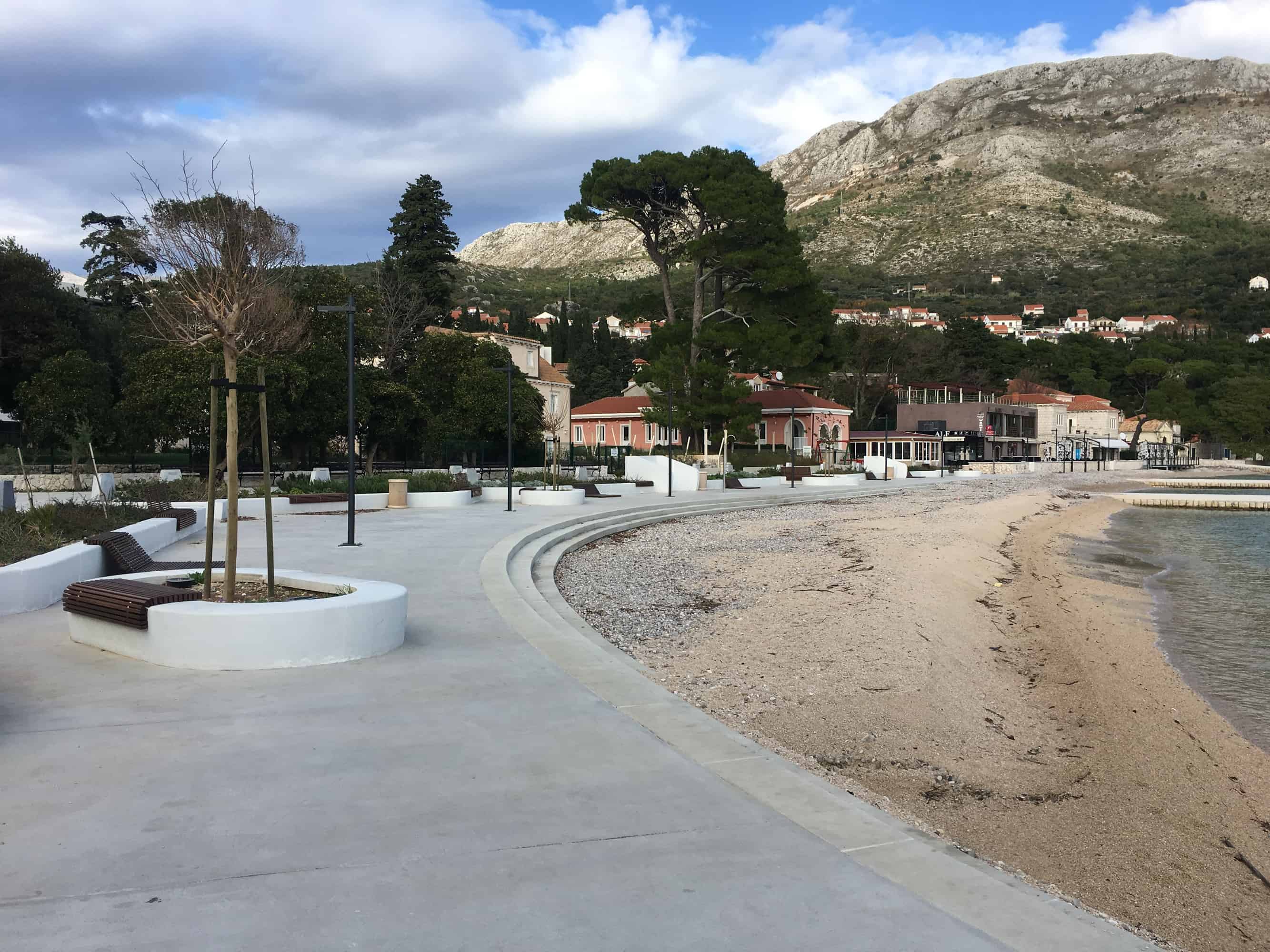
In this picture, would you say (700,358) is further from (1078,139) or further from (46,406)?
(1078,139)

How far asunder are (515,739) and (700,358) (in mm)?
43453

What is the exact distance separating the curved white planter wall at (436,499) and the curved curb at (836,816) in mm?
16054

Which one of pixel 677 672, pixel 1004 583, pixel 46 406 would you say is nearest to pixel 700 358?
pixel 46 406

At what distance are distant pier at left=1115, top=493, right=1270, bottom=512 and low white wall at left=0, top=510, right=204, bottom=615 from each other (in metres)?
46.7

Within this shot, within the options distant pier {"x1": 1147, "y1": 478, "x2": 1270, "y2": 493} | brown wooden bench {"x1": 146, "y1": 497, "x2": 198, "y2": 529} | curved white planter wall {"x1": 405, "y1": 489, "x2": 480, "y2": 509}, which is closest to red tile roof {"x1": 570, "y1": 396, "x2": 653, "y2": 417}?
distant pier {"x1": 1147, "y1": 478, "x2": 1270, "y2": 493}

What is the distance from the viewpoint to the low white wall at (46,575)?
8812mm

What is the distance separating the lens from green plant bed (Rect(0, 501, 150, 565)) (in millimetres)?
10492

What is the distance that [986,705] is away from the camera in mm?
8359

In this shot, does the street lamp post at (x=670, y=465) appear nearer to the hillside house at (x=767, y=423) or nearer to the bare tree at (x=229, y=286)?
the bare tree at (x=229, y=286)

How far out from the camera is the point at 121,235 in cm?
4547

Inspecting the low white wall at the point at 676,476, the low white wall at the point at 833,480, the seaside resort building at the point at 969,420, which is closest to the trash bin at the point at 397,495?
the low white wall at the point at 676,476

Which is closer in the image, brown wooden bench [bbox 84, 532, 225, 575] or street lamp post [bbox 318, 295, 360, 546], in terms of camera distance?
brown wooden bench [bbox 84, 532, 225, 575]

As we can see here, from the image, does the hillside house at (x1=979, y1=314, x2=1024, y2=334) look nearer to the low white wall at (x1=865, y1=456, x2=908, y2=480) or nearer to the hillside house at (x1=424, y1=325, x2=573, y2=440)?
the low white wall at (x1=865, y1=456, x2=908, y2=480)

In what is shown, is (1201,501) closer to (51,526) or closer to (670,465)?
(670,465)
